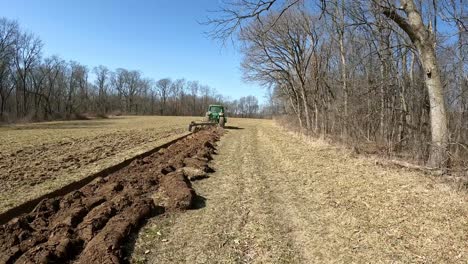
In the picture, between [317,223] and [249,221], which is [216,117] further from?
[317,223]

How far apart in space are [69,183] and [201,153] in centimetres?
554

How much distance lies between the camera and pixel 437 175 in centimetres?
876

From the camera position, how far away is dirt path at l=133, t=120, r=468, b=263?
4.75 m

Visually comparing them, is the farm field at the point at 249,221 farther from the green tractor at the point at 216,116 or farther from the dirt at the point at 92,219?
the green tractor at the point at 216,116

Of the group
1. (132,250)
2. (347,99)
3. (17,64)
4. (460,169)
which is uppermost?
(17,64)

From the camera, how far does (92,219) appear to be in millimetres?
5535

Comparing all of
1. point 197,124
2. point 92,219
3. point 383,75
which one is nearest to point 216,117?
point 197,124

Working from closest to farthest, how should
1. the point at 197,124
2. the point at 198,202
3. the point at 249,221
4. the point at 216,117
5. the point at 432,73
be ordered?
the point at 249,221, the point at 198,202, the point at 432,73, the point at 197,124, the point at 216,117

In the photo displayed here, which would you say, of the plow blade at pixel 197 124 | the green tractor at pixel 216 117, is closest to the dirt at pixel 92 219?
the plow blade at pixel 197 124

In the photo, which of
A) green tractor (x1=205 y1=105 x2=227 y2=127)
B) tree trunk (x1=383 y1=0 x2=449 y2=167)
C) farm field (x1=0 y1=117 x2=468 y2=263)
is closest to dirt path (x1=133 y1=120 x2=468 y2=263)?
farm field (x1=0 y1=117 x2=468 y2=263)

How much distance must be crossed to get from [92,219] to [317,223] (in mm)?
3381

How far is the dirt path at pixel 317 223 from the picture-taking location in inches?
187

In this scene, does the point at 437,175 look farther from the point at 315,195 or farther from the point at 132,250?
the point at 132,250

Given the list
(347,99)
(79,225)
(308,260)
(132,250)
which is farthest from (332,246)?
(347,99)
